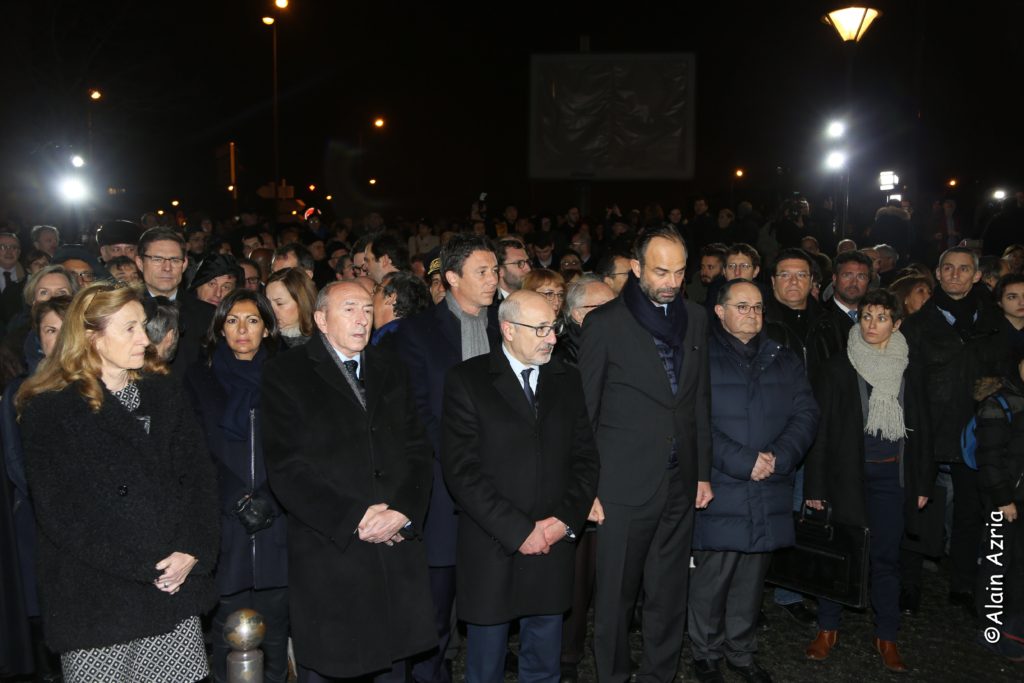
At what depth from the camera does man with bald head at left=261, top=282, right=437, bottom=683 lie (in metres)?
4.21

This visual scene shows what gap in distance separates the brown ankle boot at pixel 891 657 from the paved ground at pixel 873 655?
0.16ft

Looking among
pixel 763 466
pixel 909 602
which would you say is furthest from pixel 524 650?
pixel 909 602

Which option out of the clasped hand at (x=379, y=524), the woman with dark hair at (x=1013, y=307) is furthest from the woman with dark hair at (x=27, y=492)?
the woman with dark hair at (x=1013, y=307)

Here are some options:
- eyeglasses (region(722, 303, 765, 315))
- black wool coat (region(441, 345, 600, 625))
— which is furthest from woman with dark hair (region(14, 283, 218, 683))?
eyeglasses (region(722, 303, 765, 315))

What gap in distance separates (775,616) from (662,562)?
5.90 ft

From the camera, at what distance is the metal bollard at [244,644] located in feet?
9.82

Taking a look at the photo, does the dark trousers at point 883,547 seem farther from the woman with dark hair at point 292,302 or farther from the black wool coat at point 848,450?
the woman with dark hair at point 292,302

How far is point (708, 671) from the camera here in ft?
17.5

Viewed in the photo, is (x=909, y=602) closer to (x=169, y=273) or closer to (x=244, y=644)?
(x=244, y=644)

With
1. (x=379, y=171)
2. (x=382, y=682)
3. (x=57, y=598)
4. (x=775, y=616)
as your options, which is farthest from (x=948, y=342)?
(x=379, y=171)

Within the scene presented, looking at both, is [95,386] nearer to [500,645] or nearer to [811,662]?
[500,645]

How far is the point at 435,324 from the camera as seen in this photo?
5242 millimetres

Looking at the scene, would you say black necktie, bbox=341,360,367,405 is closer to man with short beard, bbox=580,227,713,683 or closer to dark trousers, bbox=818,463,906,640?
man with short beard, bbox=580,227,713,683

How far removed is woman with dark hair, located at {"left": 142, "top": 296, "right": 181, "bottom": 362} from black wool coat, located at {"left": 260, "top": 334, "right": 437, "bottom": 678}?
3.72 feet
